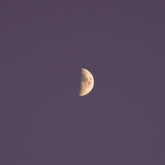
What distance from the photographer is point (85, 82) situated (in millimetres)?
14195

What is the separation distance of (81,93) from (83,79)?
0.85m

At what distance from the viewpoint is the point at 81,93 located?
14.0m

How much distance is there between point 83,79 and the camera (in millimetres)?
14203

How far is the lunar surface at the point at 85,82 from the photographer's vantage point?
14031 millimetres

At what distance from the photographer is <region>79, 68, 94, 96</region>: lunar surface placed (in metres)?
14.0
